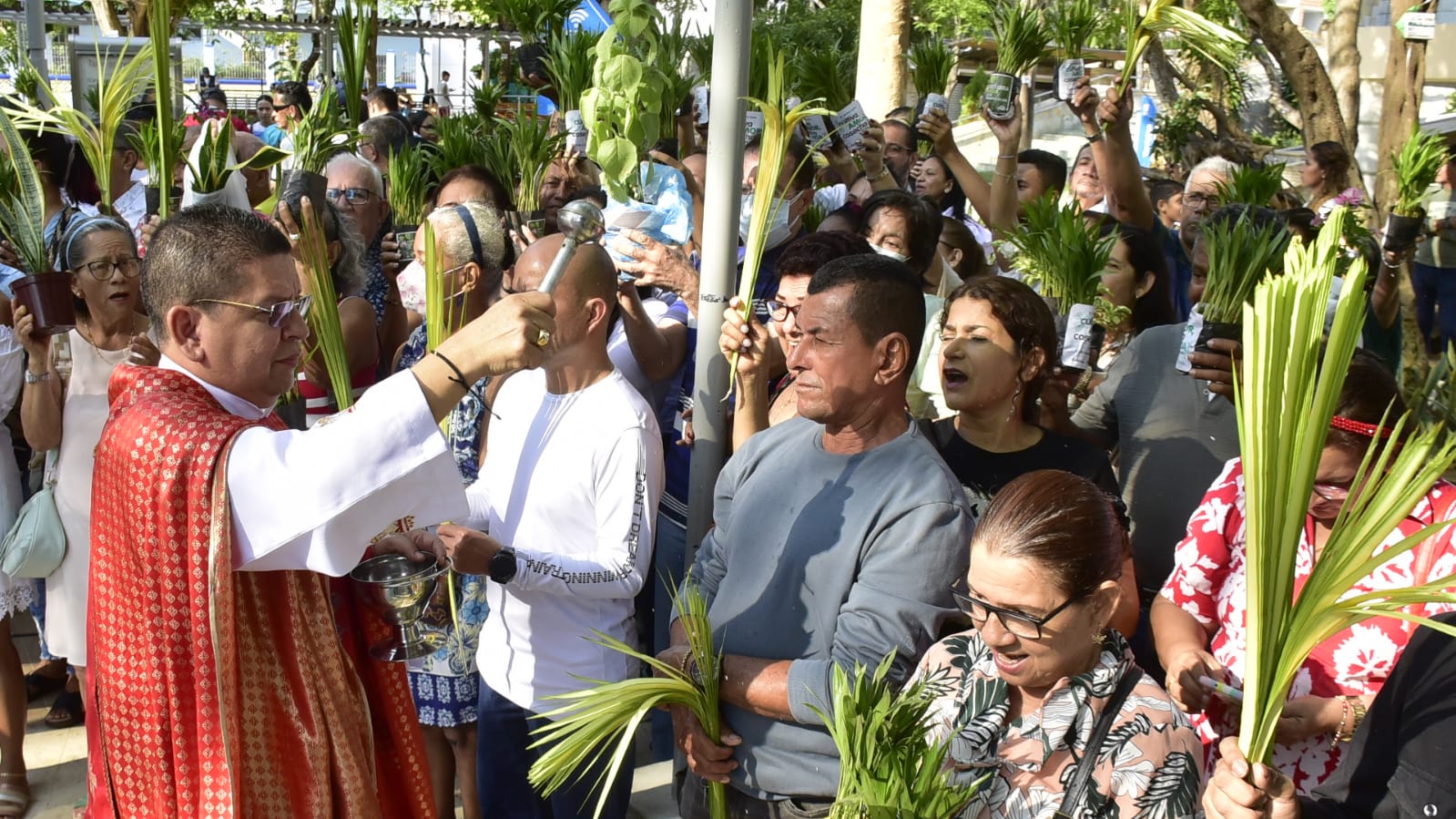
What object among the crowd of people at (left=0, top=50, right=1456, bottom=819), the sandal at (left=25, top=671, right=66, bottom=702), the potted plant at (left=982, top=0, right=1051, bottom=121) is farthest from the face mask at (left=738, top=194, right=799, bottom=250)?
the sandal at (left=25, top=671, right=66, bottom=702)

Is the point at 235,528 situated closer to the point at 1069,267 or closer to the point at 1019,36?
the point at 1069,267

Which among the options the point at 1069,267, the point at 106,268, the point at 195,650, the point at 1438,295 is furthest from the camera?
the point at 1438,295

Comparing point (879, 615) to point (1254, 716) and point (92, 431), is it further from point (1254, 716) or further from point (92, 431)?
point (92, 431)

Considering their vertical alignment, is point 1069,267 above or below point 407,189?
above

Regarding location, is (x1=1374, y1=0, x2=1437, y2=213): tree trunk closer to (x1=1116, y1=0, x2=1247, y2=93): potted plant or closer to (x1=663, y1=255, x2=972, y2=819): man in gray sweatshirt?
(x1=1116, y1=0, x2=1247, y2=93): potted plant

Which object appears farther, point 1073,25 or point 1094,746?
point 1073,25

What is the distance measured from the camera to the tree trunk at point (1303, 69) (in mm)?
9141

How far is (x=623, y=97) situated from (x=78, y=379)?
247 cm

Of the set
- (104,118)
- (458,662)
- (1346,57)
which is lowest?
(458,662)

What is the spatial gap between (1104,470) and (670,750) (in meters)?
2.20

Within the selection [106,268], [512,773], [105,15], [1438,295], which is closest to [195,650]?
[512,773]

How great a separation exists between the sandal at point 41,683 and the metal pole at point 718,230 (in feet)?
11.9

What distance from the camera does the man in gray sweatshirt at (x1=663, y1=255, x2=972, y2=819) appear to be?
268 cm

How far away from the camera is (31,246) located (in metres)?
4.45
